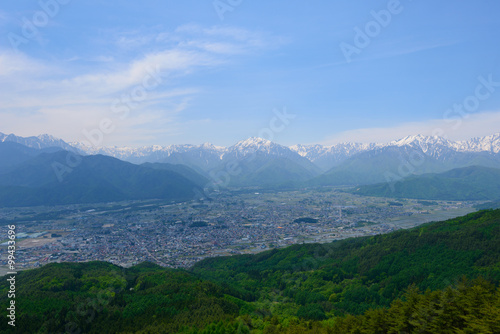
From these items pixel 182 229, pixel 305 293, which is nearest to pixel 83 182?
pixel 182 229

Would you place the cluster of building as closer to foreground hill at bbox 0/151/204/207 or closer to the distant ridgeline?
the distant ridgeline

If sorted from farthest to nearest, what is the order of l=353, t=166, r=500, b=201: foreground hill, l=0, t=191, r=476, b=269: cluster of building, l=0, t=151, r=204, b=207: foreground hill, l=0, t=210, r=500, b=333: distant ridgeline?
l=353, t=166, r=500, b=201: foreground hill → l=0, t=151, r=204, b=207: foreground hill → l=0, t=191, r=476, b=269: cluster of building → l=0, t=210, r=500, b=333: distant ridgeline

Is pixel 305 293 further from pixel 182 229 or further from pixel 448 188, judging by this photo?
pixel 448 188

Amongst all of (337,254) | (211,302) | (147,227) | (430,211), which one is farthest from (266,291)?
(430,211)

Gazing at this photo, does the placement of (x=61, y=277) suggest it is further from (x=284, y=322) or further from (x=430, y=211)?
(x=430, y=211)

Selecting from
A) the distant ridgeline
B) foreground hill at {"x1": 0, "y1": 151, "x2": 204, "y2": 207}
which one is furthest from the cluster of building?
foreground hill at {"x1": 0, "y1": 151, "x2": 204, "y2": 207}

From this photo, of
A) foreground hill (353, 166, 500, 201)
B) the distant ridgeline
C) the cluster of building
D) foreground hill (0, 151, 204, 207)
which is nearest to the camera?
the distant ridgeline
